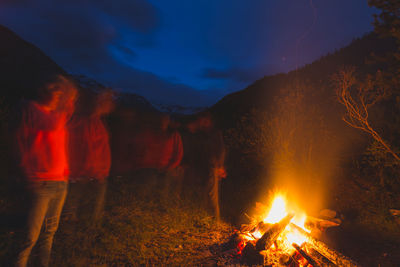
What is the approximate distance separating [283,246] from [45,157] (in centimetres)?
419

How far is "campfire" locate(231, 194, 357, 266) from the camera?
11.5 feet

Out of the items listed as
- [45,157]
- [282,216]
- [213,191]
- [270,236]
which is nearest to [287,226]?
[282,216]

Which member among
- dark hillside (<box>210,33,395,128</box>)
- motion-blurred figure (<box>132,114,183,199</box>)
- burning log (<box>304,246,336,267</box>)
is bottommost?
burning log (<box>304,246,336,267</box>)

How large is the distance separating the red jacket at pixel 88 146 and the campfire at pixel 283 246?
3076 millimetres

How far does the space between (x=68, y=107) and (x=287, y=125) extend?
667cm

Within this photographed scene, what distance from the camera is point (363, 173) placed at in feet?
20.7

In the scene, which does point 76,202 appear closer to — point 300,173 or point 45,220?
point 45,220

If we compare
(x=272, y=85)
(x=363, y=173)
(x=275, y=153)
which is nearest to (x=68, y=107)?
(x=275, y=153)

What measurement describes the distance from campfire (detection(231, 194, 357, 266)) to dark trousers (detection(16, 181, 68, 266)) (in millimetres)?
3020

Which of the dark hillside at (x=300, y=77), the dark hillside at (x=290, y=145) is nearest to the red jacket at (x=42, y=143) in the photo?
the dark hillside at (x=290, y=145)

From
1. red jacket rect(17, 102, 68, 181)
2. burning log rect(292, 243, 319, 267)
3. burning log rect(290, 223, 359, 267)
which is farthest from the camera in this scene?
burning log rect(290, 223, 359, 267)

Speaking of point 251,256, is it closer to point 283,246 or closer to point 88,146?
point 283,246

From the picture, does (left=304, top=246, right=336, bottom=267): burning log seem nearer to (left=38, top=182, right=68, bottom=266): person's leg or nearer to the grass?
the grass

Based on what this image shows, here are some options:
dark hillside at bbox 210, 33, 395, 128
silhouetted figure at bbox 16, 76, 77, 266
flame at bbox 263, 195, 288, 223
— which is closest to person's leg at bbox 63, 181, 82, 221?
silhouetted figure at bbox 16, 76, 77, 266
